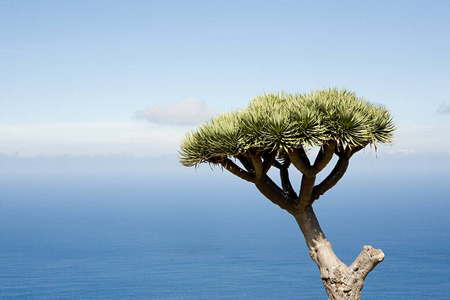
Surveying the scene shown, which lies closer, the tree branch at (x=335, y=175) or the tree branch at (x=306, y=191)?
the tree branch at (x=306, y=191)

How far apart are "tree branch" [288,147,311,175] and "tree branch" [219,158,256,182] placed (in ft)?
3.52

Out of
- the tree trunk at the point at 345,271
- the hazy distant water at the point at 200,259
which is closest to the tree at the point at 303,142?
the tree trunk at the point at 345,271

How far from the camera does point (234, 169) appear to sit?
9570 mm

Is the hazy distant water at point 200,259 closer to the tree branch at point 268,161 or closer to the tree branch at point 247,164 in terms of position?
the tree branch at point 247,164

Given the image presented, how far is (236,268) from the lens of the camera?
4336 inches

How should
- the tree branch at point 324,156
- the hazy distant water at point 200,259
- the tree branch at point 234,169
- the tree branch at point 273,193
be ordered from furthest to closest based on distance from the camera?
the hazy distant water at point 200,259, the tree branch at point 273,193, the tree branch at point 234,169, the tree branch at point 324,156

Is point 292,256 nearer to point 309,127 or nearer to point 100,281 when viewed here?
point 100,281

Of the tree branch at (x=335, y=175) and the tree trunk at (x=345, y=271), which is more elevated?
the tree branch at (x=335, y=175)

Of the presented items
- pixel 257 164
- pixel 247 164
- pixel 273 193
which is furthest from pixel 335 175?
pixel 247 164

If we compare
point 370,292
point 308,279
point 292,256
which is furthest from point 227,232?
point 370,292

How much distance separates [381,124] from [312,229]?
2.89 metres

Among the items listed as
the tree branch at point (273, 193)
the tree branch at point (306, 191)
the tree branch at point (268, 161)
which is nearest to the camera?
the tree branch at point (268, 161)

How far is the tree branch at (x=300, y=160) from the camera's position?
9124mm

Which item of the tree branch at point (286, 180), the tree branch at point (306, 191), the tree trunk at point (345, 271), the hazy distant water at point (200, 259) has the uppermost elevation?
the hazy distant water at point (200, 259)
